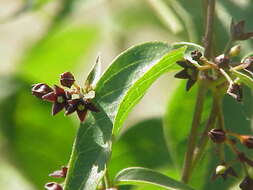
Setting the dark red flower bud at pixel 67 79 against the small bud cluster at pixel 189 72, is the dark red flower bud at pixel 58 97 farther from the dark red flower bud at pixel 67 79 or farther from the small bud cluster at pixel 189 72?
the small bud cluster at pixel 189 72

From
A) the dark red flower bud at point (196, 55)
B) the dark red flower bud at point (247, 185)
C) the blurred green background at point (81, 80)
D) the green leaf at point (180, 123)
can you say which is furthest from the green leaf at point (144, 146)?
the dark red flower bud at point (196, 55)

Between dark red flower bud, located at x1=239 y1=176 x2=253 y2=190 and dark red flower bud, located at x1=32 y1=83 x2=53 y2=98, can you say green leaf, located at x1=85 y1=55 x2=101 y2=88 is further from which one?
dark red flower bud, located at x1=239 y1=176 x2=253 y2=190

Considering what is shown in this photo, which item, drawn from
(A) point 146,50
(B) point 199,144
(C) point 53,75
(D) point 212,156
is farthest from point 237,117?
(C) point 53,75

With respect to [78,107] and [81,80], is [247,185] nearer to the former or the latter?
[78,107]

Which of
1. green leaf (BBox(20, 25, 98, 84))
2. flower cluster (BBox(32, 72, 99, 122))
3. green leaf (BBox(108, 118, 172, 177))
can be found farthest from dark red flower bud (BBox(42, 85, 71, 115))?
green leaf (BBox(20, 25, 98, 84))

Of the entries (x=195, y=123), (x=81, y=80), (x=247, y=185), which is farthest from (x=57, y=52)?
(x=247, y=185)

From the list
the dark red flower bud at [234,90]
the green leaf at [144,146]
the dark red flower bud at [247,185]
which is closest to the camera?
the dark red flower bud at [234,90]
